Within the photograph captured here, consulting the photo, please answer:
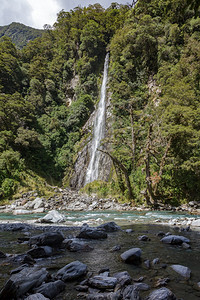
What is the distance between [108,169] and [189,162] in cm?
1097

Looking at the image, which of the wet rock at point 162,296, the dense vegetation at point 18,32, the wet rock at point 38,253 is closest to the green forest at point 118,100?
the wet rock at point 162,296

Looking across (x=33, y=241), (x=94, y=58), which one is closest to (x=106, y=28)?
(x=94, y=58)

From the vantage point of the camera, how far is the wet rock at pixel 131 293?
84.5 inches

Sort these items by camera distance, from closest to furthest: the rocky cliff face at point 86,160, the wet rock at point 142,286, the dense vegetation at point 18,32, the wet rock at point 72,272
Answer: the wet rock at point 142,286, the wet rock at point 72,272, the rocky cliff face at point 86,160, the dense vegetation at point 18,32

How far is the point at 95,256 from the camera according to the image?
385 centimetres

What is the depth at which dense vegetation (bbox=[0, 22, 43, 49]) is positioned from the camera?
9563cm

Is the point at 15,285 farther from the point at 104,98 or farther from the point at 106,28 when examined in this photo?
the point at 106,28

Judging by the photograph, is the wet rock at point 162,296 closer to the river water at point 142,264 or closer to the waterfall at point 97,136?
the river water at point 142,264

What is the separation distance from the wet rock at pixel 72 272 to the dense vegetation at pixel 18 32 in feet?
371

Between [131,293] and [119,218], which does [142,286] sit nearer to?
[131,293]

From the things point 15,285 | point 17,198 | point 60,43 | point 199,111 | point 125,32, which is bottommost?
point 17,198

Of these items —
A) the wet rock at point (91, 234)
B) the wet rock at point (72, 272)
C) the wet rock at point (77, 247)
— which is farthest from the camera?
the wet rock at point (91, 234)

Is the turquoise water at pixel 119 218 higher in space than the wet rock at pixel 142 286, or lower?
lower

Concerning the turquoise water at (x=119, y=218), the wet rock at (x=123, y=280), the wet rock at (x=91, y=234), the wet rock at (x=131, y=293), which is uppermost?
the wet rock at (x=131, y=293)
